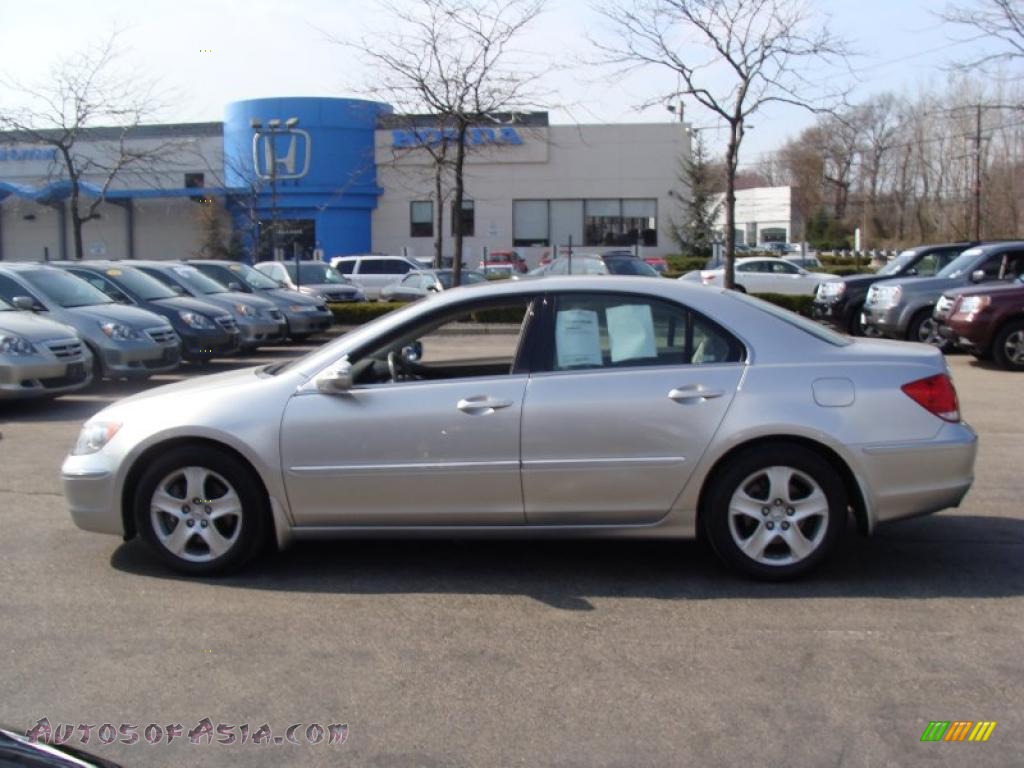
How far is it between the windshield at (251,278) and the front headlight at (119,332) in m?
6.46

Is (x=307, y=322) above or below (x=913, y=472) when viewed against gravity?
above

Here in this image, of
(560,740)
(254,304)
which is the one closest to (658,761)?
(560,740)

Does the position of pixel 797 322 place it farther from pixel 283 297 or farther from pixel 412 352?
pixel 283 297

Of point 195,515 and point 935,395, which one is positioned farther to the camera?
point 195,515

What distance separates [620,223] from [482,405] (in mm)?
44849

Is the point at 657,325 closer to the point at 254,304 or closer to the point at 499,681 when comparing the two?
the point at 499,681

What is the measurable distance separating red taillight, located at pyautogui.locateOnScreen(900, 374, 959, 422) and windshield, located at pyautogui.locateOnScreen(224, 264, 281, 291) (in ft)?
51.9

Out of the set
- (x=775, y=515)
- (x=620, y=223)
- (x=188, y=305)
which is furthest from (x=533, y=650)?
(x=620, y=223)

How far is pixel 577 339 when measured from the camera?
5809mm

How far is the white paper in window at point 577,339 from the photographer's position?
18.9 feet

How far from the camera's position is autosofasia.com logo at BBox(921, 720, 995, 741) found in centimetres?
407

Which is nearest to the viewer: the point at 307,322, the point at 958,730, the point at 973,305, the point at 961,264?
the point at 958,730

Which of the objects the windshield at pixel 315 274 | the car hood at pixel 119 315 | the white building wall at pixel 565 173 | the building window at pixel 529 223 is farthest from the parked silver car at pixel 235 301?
the building window at pixel 529 223

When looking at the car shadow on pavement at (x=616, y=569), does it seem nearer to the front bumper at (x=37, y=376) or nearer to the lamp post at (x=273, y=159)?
the front bumper at (x=37, y=376)
